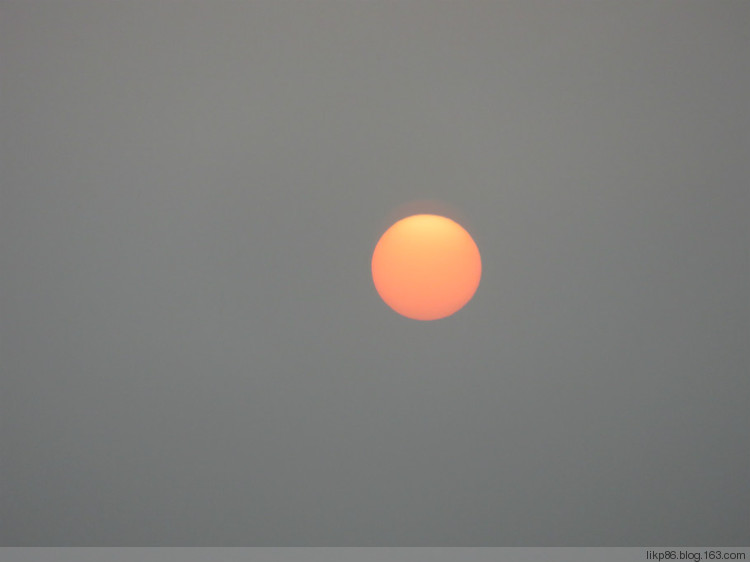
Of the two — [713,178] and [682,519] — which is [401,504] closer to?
[682,519]

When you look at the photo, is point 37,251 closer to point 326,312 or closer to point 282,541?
point 326,312

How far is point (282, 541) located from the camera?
2107 mm

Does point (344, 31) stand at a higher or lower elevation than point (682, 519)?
higher

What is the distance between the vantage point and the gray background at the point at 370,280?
2105 millimetres

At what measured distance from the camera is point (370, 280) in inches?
83.8

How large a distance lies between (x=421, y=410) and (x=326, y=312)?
0.41 meters

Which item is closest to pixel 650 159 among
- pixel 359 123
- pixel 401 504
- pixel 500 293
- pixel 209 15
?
pixel 500 293

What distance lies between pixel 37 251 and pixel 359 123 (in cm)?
106

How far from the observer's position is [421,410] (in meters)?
2.11

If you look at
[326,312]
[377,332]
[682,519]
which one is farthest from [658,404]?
[326,312]

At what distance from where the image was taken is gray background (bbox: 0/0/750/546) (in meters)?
2.11

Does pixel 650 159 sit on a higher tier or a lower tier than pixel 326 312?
higher

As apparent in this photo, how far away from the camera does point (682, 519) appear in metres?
2.10

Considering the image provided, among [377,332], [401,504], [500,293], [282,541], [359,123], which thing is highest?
[359,123]
